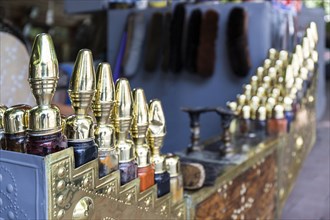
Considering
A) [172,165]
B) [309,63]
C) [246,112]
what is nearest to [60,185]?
[172,165]

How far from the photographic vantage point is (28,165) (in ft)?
1.82

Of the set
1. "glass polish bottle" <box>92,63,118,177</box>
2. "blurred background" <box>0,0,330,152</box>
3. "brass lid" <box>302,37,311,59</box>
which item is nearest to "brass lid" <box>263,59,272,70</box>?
"brass lid" <box>302,37,311,59</box>

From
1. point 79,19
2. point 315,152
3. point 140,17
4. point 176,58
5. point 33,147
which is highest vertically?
point 79,19

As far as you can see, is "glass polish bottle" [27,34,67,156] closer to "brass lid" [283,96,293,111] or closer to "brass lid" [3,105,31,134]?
"brass lid" [3,105,31,134]

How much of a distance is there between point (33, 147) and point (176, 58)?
7.44 feet

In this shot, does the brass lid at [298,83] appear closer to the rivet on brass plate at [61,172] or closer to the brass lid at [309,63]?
the brass lid at [309,63]

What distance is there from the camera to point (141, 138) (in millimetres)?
801

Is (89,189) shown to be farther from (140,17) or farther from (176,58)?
(140,17)

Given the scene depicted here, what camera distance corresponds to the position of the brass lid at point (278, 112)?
5.57 ft

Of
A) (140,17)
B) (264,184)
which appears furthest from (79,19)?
(264,184)

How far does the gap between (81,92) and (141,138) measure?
0.21m

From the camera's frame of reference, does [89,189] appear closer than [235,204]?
Yes

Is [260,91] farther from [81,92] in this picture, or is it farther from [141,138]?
[81,92]

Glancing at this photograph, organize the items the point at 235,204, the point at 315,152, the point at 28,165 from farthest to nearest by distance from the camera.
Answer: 1. the point at 315,152
2. the point at 235,204
3. the point at 28,165
